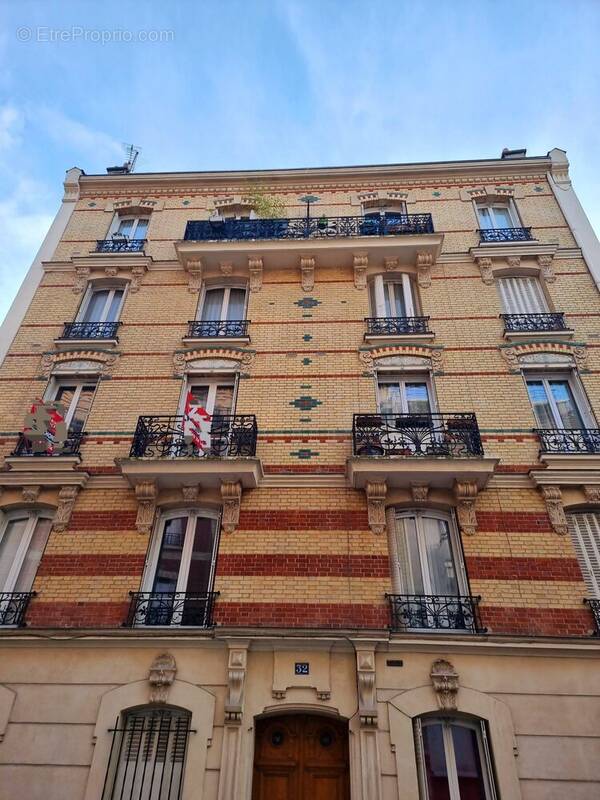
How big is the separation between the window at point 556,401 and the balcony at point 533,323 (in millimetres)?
984

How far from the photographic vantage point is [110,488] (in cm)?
868

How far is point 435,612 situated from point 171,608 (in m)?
3.78

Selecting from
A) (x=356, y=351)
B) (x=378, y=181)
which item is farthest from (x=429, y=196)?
(x=356, y=351)

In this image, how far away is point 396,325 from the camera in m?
10.8

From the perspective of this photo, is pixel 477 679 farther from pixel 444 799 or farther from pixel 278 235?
pixel 278 235

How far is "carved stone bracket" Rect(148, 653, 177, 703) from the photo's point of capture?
667 cm

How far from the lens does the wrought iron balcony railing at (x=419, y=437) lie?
8.41 metres

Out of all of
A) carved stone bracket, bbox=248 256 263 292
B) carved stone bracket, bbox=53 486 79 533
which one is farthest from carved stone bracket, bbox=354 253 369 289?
carved stone bracket, bbox=53 486 79 533

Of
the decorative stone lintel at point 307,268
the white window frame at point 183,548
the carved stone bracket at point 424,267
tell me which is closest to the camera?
the white window frame at point 183,548

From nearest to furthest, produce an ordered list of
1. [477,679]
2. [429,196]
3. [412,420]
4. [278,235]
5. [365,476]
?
1. [477,679]
2. [365,476]
3. [412,420]
4. [278,235]
5. [429,196]

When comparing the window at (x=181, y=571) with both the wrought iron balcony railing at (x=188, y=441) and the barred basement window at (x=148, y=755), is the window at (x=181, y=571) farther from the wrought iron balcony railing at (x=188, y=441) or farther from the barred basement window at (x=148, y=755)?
the barred basement window at (x=148, y=755)

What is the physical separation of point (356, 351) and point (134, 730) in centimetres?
723

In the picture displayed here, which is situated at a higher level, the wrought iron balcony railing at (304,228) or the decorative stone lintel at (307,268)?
the wrought iron balcony railing at (304,228)

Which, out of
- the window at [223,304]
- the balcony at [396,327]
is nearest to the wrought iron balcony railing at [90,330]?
the window at [223,304]
